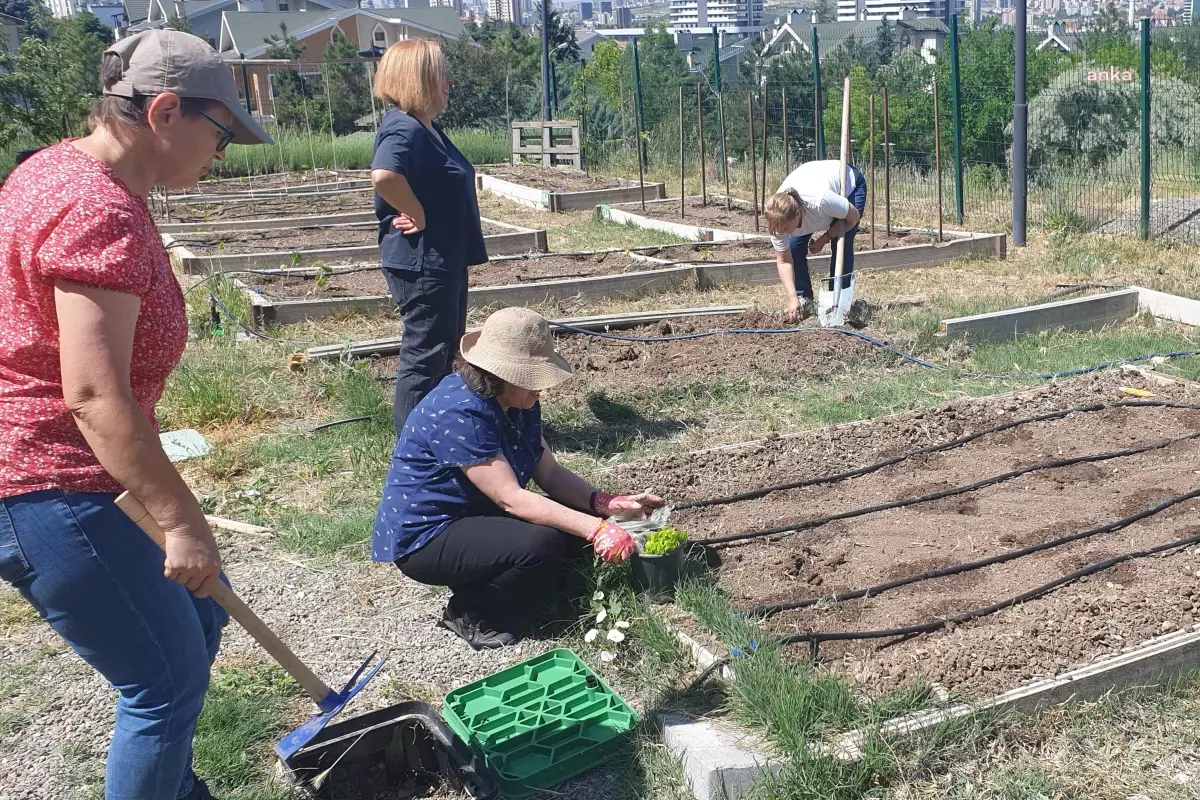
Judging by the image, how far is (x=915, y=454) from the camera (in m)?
4.69

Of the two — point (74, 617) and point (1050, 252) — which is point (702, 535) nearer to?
point (74, 617)

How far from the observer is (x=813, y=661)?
3.12m

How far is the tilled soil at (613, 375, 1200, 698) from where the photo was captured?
3137 mm

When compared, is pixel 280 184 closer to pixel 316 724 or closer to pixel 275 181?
pixel 275 181

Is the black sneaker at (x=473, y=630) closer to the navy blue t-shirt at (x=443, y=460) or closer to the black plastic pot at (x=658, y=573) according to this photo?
the navy blue t-shirt at (x=443, y=460)

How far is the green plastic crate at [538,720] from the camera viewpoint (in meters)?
2.82

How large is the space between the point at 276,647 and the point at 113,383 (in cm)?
77

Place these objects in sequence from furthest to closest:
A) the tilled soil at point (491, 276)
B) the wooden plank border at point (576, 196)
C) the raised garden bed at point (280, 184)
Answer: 1. the raised garden bed at point (280, 184)
2. the wooden plank border at point (576, 196)
3. the tilled soil at point (491, 276)

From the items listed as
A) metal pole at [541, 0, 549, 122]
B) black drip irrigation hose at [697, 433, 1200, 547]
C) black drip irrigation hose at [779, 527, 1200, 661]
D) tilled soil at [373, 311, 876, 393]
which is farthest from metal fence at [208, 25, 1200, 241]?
black drip irrigation hose at [779, 527, 1200, 661]

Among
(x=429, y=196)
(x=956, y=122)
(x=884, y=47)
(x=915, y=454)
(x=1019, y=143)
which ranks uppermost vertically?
(x=884, y=47)

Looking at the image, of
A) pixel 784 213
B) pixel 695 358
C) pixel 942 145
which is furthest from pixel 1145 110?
pixel 695 358

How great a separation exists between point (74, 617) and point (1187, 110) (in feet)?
42.5

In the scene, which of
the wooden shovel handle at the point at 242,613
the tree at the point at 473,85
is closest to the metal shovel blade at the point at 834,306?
the wooden shovel handle at the point at 242,613

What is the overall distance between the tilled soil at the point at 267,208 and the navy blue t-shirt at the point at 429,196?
840 centimetres
